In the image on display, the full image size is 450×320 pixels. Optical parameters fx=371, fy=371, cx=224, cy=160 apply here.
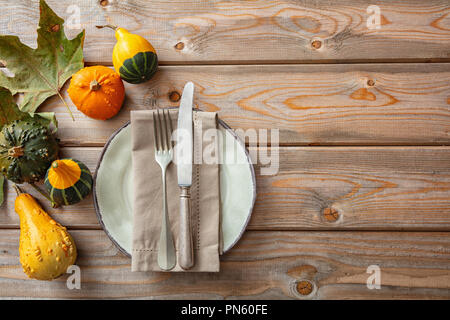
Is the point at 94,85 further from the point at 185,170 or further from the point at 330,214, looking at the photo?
the point at 330,214

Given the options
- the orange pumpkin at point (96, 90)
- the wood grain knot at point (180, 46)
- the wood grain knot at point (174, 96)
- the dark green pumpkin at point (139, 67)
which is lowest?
the wood grain knot at point (174, 96)

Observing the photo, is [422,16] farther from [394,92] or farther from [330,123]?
[330,123]

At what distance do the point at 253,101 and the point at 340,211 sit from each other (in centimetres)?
31

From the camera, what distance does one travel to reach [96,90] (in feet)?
2.48

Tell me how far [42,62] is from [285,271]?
71 centimetres

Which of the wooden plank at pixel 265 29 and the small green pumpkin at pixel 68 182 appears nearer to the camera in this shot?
the small green pumpkin at pixel 68 182

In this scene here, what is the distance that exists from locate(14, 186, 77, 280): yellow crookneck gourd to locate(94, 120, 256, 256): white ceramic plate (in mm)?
88

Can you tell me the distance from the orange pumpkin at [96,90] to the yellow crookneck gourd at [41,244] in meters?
0.24

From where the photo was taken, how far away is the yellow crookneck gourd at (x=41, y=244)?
0.73 m

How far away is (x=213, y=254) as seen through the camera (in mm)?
769

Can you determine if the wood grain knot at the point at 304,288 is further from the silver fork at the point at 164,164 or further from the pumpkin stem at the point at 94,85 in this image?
the pumpkin stem at the point at 94,85
